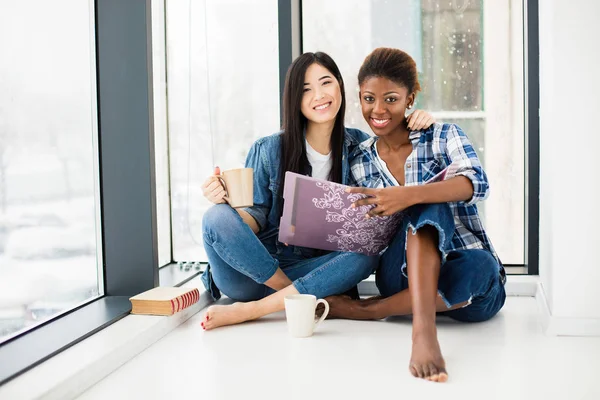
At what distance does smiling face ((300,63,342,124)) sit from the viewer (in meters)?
1.96

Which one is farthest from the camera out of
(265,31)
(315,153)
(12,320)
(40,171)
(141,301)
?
(265,31)

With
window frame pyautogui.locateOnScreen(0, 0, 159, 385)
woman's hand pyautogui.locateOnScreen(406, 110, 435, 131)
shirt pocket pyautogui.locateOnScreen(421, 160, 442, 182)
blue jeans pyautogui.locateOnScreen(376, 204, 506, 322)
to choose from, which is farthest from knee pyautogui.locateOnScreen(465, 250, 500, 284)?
window frame pyautogui.locateOnScreen(0, 0, 159, 385)

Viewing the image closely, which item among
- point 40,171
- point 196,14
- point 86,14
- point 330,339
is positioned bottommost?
point 330,339

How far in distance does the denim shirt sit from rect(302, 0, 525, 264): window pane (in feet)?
2.20

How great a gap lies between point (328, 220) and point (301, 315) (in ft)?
0.91

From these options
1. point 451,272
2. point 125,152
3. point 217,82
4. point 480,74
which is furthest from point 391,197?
point 217,82

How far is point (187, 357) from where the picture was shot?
1571 millimetres

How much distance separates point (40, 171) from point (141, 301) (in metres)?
0.48

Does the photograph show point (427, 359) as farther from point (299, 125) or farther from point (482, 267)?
point (299, 125)

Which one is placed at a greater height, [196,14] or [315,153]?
[196,14]

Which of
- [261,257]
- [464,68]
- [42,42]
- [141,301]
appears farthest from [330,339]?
[464,68]

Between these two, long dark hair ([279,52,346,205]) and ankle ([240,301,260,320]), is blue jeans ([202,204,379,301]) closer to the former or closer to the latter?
ankle ([240,301,260,320])

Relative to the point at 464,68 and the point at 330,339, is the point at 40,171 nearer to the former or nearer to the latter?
the point at 330,339

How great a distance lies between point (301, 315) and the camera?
5.63ft
